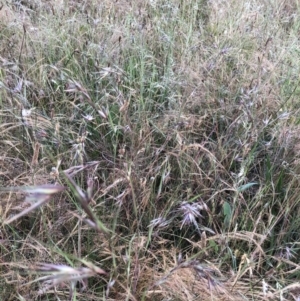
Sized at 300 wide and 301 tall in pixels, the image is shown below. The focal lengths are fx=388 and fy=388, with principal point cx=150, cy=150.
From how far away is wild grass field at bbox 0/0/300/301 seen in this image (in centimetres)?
90

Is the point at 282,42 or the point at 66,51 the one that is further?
the point at 282,42

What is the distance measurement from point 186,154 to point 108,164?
0.23 metres

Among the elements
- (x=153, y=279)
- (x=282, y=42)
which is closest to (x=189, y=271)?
(x=153, y=279)

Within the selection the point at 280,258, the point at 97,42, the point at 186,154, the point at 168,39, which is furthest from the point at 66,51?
the point at 280,258

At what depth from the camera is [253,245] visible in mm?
1060

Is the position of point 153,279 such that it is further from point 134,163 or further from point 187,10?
point 187,10

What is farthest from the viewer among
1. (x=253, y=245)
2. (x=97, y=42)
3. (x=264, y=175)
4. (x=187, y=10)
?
(x=187, y=10)

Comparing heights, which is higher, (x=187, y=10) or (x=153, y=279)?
(x=187, y=10)

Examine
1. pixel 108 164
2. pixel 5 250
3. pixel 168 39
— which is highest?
pixel 168 39

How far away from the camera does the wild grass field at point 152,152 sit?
90cm

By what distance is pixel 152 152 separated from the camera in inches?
47.0

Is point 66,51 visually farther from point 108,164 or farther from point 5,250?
point 5,250

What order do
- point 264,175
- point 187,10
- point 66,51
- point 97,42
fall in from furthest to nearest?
1. point 187,10
2. point 97,42
3. point 66,51
4. point 264,175

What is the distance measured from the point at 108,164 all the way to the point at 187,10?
3.78ft
